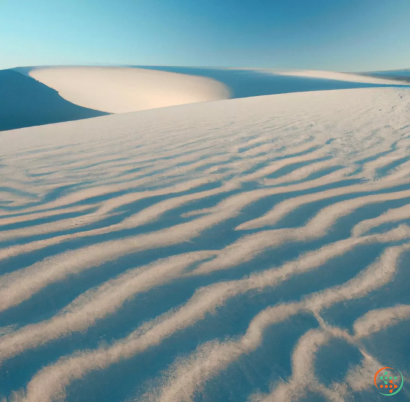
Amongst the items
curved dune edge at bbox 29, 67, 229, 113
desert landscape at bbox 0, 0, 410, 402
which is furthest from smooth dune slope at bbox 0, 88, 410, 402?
curved dune edge at bbox 29, 67, 229, 113

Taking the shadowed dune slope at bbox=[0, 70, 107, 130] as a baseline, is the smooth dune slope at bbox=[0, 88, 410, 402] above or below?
above

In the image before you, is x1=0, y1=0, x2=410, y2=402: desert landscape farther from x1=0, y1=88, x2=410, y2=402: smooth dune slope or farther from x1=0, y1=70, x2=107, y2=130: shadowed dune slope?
x1=0, y1=70, x2=107, y2=130: shadowed dune slope

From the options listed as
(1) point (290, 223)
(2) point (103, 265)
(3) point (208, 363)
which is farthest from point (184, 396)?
(1) point (290, 223)

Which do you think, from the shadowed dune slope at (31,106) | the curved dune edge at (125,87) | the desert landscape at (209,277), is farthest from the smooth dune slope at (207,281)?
the curved dune edge at (125,87)

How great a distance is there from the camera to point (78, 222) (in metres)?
2.04

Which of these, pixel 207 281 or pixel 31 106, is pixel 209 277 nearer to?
pixel 207 281

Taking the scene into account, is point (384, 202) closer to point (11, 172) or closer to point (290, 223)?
point (290, 223)

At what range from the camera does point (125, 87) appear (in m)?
17.5

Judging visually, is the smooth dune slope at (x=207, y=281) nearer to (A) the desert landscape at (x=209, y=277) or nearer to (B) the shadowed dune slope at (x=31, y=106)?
(A) the desert landscape at (x=209, y=277)

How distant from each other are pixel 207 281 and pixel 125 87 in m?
17.7

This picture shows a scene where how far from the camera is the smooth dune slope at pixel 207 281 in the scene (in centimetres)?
113

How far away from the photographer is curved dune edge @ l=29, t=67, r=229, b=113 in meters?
14.8

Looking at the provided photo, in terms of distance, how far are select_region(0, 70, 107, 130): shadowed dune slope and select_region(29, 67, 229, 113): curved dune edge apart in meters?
0.53

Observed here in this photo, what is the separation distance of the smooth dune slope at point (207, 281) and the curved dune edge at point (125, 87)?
11958mm
